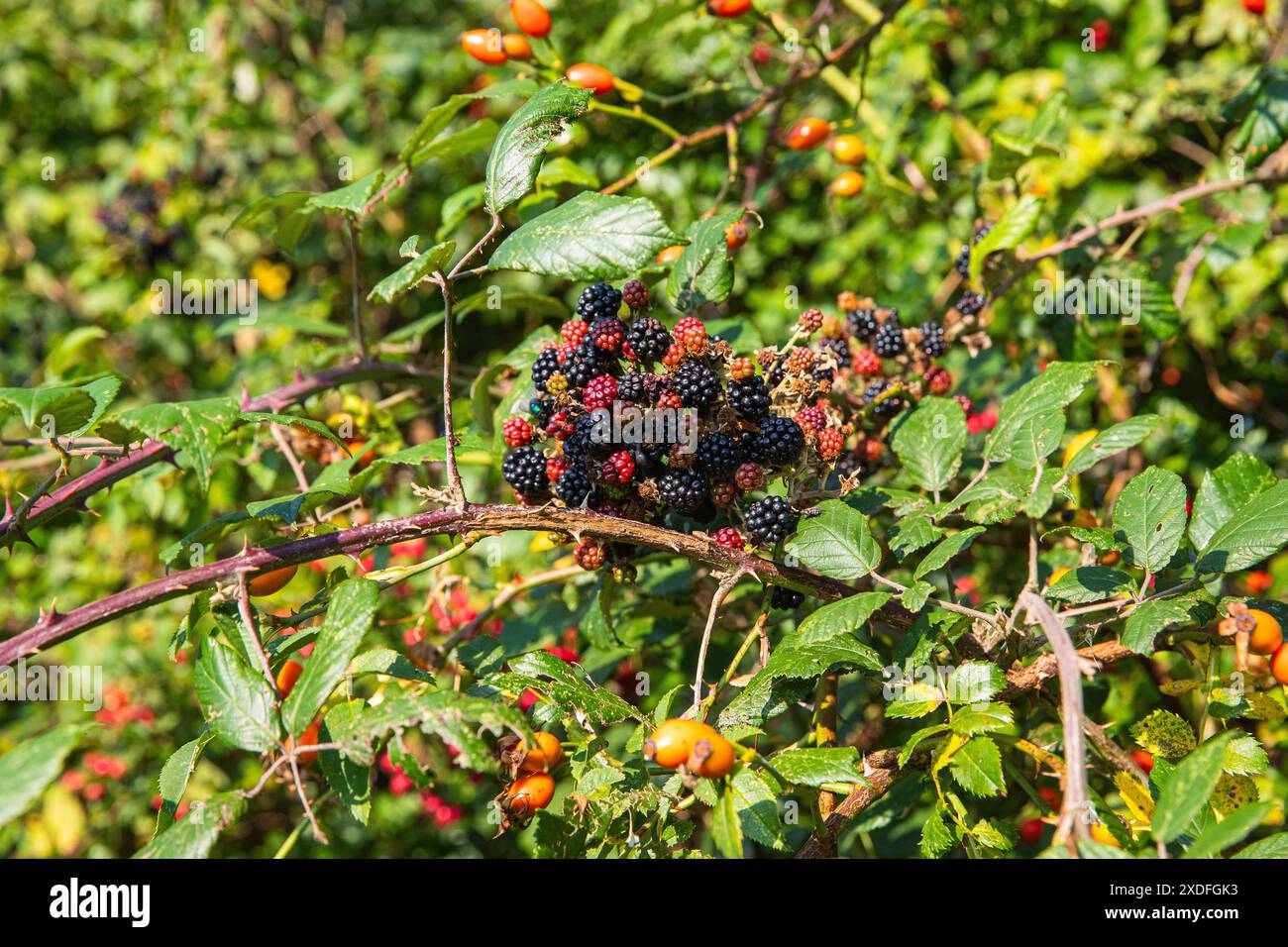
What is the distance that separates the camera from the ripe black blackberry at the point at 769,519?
142 centimetres

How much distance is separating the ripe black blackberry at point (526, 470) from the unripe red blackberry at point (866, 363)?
2.32ft

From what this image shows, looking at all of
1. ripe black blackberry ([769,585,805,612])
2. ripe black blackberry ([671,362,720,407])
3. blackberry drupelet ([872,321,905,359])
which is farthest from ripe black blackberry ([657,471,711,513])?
blackberry drupelet ([872,321,905,359])

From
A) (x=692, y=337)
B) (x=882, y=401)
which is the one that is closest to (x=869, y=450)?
(x=882, y=401)

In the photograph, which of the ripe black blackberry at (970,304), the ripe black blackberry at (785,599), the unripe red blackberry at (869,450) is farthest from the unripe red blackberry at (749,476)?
the ripe black blackberry at (970,304)

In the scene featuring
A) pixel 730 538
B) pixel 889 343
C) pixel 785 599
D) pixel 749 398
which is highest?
pixel 889 343

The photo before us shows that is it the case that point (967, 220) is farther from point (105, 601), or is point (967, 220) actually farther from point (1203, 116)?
point (105, 601)

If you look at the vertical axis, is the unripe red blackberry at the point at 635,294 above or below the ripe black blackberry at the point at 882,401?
above

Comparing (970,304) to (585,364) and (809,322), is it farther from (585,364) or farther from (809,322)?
(585,364)

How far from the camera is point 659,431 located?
1.38 m

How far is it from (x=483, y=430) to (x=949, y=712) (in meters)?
1.09

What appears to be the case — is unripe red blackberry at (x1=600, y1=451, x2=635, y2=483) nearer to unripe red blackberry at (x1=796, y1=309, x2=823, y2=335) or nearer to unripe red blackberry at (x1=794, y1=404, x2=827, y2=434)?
unripe red blackberry at (x1=794, y1=404, x2=827, y2=434)

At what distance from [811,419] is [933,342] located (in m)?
0.59

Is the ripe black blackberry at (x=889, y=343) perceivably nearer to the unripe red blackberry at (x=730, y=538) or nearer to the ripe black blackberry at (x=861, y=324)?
the ripe black blackberry at (x=861, y=324)

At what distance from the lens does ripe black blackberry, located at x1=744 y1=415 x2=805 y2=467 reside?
1.40m
